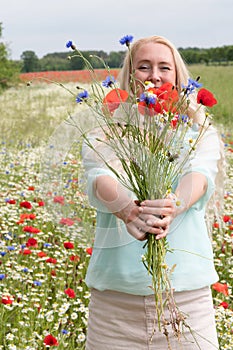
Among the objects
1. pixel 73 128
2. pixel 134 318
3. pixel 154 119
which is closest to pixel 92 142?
pixel 73 128

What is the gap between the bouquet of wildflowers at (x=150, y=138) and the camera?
56.4 inches

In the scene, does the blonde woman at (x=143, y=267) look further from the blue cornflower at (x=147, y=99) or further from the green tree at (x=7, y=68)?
the green tree at (x=7, y=68)

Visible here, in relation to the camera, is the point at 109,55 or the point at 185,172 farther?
the point at 109,55

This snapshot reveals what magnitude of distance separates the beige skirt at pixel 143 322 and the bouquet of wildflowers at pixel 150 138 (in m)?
0.22

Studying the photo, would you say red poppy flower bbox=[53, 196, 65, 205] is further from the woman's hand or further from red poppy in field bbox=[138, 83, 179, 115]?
red poppy in field bbox=[138, 83, 179, 115]

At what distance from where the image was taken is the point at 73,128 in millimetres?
1619

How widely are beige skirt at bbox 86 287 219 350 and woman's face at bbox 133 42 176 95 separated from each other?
604 mm

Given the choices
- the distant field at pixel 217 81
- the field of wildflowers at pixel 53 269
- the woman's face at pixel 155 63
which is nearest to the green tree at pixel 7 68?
the distant field at pixel 217 81

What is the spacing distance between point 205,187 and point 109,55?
463mm

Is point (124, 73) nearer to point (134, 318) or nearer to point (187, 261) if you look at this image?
point (187, 261)

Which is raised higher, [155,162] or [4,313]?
[155,162]

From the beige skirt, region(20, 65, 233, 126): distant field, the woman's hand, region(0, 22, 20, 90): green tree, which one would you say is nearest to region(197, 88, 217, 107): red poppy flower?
the woman's hand

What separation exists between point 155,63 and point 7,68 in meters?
20.4

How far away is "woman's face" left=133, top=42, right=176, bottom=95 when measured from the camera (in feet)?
5.77
